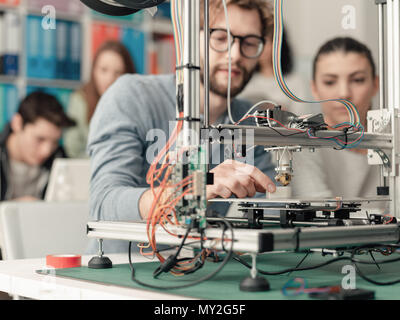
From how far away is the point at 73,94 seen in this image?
3.60m

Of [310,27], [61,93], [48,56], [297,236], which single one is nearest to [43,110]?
[61,93]

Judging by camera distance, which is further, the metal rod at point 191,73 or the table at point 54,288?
the metal rod at point 191,73

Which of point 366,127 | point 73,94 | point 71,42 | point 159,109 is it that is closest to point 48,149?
point 73,94

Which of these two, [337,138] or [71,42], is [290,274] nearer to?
[337,138]

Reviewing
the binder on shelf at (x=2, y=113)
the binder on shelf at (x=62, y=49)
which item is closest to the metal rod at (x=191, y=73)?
the binder on shelf at (x=2, y=113)

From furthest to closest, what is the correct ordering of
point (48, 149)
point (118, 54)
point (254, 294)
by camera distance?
1. point (118, 54)
2. point (48, 149)
3. point (254, 294)

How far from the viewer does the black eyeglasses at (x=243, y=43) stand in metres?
1.61

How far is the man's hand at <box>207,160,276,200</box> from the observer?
1.13 metres

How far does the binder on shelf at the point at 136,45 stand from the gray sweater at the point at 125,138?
6.60ft

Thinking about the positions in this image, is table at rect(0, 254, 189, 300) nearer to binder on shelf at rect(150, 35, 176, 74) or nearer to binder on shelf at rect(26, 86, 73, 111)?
binder on shelf at rect(26, 86, 73, 111)

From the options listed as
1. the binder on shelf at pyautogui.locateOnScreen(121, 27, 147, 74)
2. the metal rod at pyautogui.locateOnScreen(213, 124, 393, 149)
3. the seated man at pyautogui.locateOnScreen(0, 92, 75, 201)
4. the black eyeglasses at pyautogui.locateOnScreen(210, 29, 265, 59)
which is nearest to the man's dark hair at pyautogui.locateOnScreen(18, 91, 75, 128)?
the seated man at pyautogui.locateOnScreen(0, 92, 75, 201)

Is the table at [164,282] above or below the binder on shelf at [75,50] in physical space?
below

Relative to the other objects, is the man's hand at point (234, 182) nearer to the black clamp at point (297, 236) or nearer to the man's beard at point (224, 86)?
the black clamp at point (297, 236)
